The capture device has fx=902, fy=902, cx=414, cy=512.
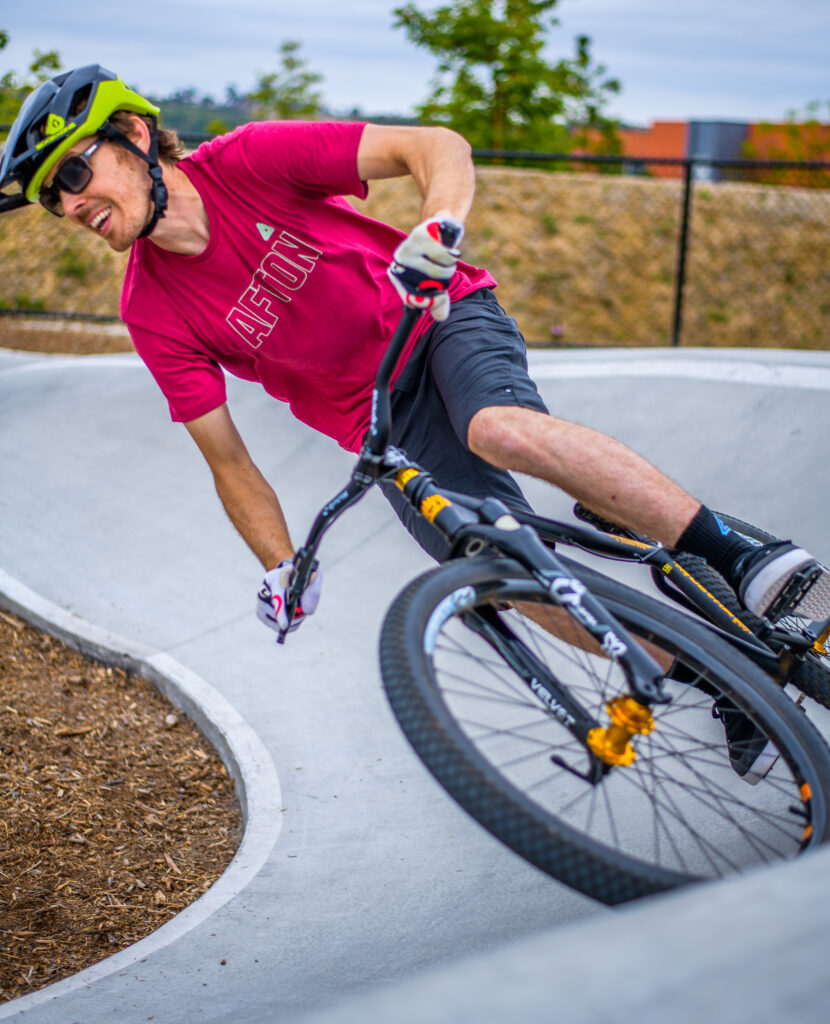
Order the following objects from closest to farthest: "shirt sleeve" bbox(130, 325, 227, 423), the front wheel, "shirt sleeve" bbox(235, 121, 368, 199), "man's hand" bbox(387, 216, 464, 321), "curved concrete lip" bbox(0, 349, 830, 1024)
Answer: "curved concrete lip" bbox(0, 349, 830, 1024)
the front wheel
"man's hand" bbox(387, 216, 464, 321)
"shirt sleeve" bbox(235, 121, 368, 199)
"shirt sleeve" bbox(130, 325, 227, 423)

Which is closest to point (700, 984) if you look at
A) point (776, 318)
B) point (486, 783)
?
point (486, 783)

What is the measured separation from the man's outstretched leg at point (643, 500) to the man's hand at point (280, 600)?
65 cm

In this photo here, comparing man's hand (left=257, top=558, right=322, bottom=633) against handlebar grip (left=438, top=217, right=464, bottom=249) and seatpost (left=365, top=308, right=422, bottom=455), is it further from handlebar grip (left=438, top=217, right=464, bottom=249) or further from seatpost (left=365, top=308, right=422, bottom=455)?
handlebar grip (left=438, top=217, right=464, bottom=249)

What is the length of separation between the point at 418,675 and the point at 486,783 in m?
0.22

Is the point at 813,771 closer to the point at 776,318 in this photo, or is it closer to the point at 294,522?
the point at 294,522

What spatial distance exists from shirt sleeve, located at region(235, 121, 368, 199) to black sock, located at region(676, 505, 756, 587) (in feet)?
4.36

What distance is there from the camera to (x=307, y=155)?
2541mm

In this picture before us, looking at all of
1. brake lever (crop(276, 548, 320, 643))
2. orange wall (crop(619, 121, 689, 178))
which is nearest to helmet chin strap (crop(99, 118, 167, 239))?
brake lever (crop(276, 548, 320, 643))

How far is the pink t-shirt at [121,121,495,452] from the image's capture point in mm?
2656

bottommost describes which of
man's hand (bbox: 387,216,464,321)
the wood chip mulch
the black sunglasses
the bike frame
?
the wood chip mulch

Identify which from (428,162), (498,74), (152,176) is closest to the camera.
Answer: (428,162)

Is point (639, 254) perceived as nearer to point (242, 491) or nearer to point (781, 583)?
point (242, 491)

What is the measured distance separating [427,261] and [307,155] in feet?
2.96

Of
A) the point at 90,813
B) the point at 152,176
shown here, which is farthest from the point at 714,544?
the point at 90,813
